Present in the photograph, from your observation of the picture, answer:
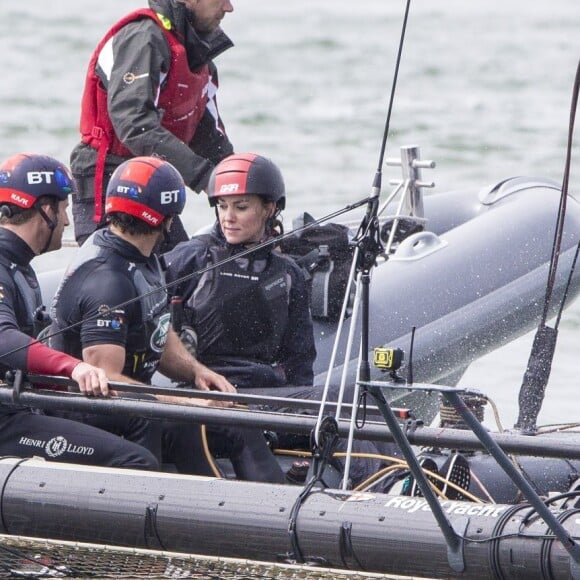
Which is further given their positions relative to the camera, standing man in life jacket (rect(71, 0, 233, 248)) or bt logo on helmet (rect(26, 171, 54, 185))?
standing man in life jacket (rect(71, 0, 233, 248))

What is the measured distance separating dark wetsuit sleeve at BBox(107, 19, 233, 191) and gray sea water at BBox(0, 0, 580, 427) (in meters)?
3.10

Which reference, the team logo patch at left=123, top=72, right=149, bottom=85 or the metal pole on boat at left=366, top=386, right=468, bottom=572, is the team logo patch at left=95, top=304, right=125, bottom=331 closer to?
the metal pole on boat at left=366, top=386, right=468, bottom=572

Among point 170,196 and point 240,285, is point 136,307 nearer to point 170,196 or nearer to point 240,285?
point 170,196

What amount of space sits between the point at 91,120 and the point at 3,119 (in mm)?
7416

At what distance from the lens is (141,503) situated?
271cm

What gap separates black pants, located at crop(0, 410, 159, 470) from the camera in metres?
3.04

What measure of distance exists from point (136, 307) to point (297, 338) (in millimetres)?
613

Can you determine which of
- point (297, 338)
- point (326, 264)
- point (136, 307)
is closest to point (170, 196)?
point (136, 307)

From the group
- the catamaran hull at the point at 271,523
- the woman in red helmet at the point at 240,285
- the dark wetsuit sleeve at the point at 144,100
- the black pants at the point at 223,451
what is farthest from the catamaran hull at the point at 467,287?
→ the catamaran hull at the point at 271,523

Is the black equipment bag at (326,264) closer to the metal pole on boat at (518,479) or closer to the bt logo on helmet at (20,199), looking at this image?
the bt logo on helmet at (20,199)

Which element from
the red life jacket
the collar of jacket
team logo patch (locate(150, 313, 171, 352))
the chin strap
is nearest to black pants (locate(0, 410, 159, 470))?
team logo patch (locate(150, 313, 171, 352))

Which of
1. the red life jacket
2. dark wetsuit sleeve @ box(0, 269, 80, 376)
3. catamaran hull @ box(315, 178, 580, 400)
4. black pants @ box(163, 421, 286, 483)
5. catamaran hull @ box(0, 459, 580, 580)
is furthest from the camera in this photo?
catamaran hull @ box(315, 178, 580, 400)

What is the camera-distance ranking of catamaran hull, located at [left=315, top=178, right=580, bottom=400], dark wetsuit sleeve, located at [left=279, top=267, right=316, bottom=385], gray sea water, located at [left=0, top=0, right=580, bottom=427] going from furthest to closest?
gray sea water, located at [left=0, top=0, right=580, bottom=427], catamaran hull, located at [left=315, top=178, right=580, bottom=400], dark wetsuit sleeve, located at [left=279, top=267, right=316, bottom=385]

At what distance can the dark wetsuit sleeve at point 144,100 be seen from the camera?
390 centimetres
